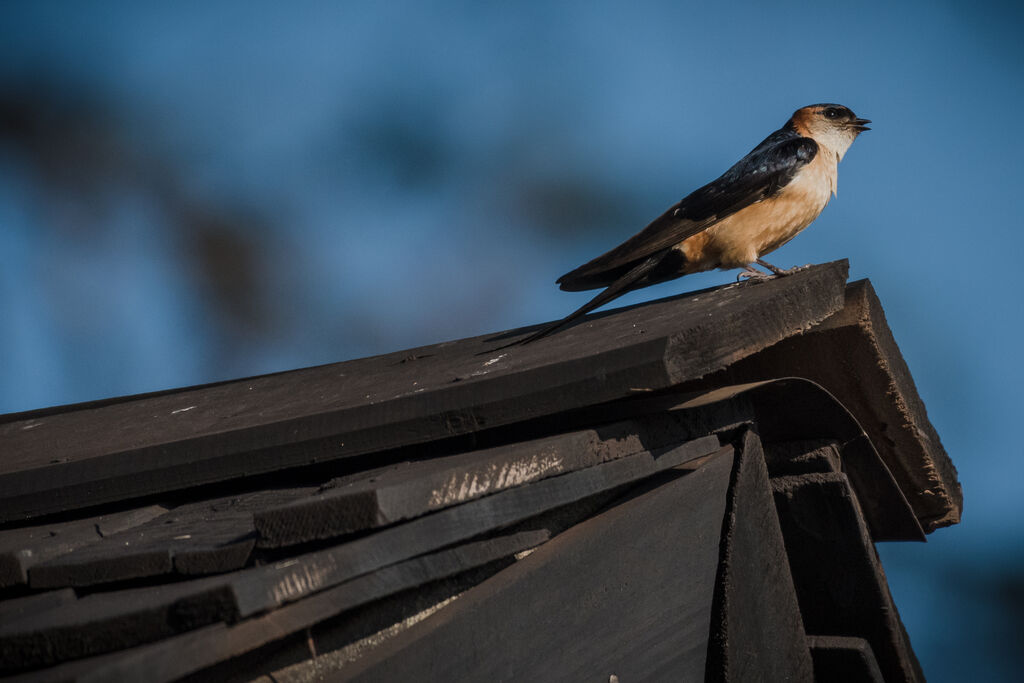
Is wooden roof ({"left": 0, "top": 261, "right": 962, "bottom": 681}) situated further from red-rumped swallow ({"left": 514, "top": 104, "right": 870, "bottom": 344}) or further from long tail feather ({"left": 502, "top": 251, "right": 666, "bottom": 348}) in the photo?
red-rumped swallow ({"left": 514, "top": 104, "right": 870, "bottom": 344})

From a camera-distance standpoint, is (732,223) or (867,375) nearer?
(867,375)

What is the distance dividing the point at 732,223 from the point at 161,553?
8.71 ft

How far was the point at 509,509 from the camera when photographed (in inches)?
47.6

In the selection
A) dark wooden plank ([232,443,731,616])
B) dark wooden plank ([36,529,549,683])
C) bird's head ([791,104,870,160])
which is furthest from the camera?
bird's head ([791,104,870,160])

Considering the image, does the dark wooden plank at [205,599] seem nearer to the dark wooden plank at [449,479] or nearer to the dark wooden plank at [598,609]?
the dark wooden plank at [449,479]

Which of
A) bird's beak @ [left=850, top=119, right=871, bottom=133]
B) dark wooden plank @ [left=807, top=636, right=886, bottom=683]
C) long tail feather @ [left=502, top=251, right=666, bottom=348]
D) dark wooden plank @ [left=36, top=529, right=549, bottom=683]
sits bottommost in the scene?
dark wooden plank @ [left=807, top=636, right=886, bottom=683]

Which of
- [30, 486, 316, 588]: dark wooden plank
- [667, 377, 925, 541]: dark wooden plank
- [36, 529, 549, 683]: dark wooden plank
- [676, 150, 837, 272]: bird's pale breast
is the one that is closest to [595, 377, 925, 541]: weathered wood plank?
[667, 377, 925, 541]: dark wooden plank

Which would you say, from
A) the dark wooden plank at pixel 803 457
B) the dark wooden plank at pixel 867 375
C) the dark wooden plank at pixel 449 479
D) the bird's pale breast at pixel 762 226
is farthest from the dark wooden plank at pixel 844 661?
the bird's pale breast at pixel 762 226

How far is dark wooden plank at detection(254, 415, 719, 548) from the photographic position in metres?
1.00

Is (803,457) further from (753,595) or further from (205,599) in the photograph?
(205,599)

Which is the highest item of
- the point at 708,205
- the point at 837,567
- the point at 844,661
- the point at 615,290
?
the point at 708,205

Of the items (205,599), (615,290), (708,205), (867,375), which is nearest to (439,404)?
(205,599)

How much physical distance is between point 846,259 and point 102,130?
10846mm

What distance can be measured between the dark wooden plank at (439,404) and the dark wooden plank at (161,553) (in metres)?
0.26
